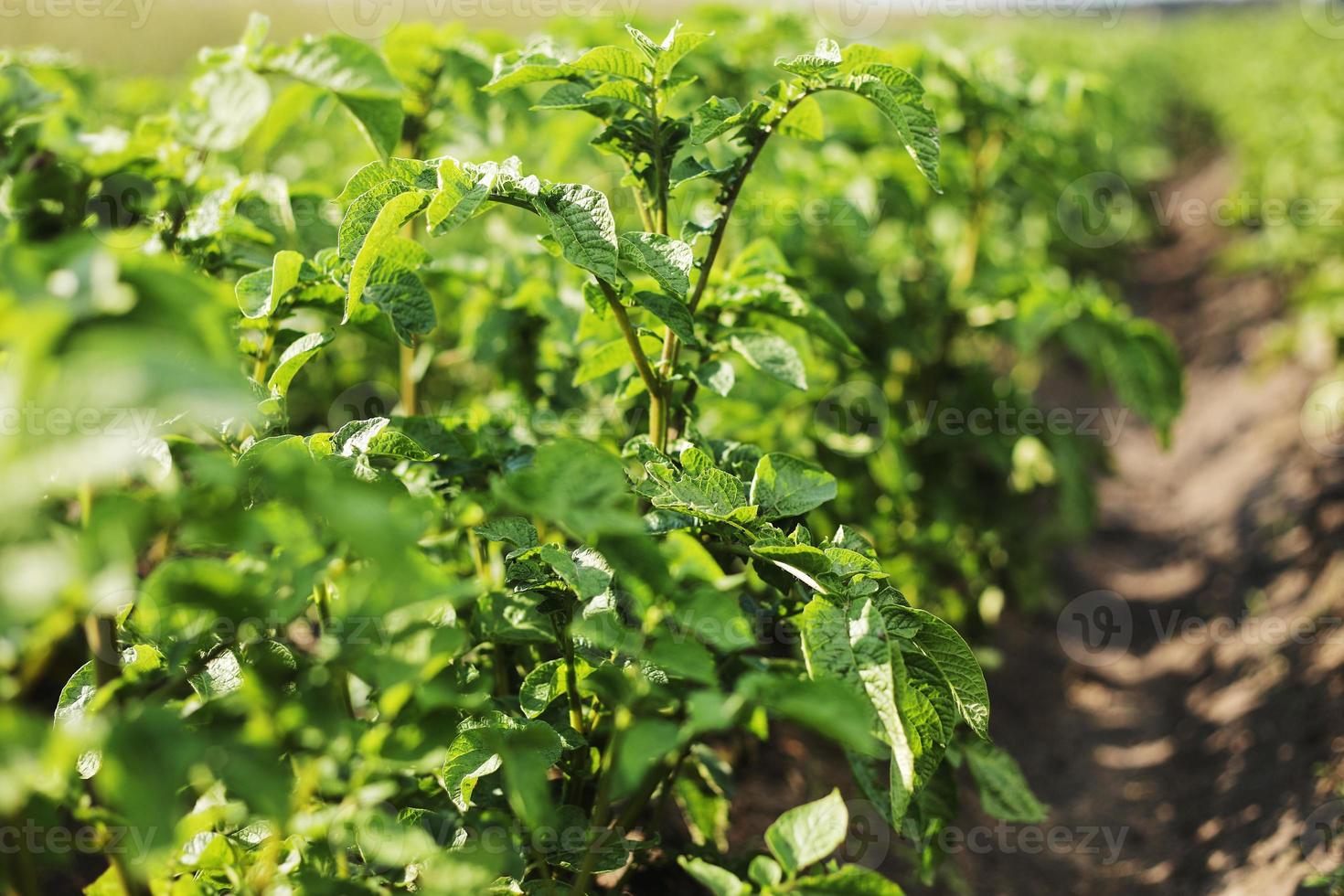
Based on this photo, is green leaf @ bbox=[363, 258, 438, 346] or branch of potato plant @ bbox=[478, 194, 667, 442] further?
green leaf @ bbox=[363, 258, 438, 346]

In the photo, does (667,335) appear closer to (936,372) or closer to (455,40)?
(455,40)

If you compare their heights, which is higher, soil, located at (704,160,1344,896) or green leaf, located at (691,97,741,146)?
green leaf, located at (691,97,741,146)

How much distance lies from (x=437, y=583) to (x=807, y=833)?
0.59 meters

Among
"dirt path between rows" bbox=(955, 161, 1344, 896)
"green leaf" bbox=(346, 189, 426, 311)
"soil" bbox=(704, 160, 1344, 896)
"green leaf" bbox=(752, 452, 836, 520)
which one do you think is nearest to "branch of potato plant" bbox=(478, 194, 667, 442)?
"green leaf" bbox=(346, 189, 426, 311)

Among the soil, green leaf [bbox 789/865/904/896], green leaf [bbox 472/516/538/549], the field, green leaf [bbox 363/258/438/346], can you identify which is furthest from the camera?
the soil

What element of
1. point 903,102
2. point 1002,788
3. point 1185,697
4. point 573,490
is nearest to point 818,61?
point 903,102

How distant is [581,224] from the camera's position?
4.11ft

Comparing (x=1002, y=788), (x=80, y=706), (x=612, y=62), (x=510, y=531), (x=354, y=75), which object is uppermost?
(x=612, y=62)

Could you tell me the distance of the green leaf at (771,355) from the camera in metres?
1.56

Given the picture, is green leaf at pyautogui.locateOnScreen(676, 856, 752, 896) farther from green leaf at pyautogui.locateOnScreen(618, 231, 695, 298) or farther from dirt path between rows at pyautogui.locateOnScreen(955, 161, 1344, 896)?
dirt path between rows at pyautogui.locateOnScreen(955, 161, 1344, 896)

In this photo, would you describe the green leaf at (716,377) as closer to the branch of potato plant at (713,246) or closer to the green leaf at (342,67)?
the branch of potato plant at (713,246)

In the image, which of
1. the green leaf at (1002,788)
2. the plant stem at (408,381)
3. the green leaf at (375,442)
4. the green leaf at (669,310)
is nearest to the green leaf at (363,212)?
the green leaf at (375,442)

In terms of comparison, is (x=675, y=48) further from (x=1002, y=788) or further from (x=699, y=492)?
(x=1002, y=788)

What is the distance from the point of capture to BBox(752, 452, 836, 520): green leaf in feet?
4.34
